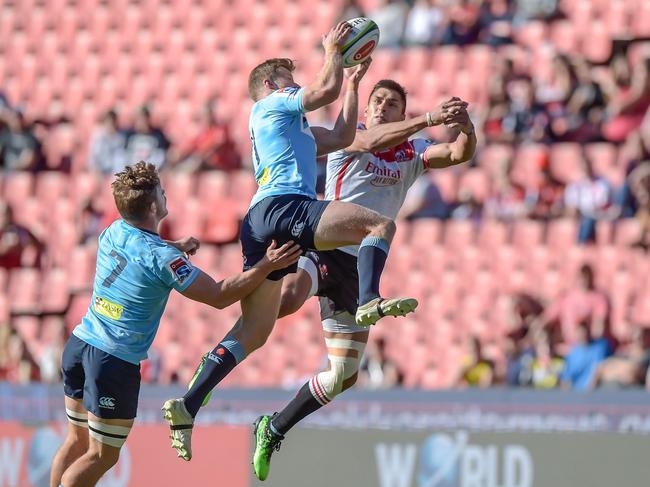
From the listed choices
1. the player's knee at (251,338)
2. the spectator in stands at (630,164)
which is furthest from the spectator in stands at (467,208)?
the player's knee at (251,338)

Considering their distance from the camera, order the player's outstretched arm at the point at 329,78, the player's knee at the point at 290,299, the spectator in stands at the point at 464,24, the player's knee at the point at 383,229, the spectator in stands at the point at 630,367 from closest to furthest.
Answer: the player's outstretched arm at the point at 329,78 → the player's knee at the point at 383,229 → the player's knee at the point at 290,299 → the spectator in stands at the point at 630,367 → the spectator in stands at the point at 464,24

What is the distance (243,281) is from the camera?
8.38 m

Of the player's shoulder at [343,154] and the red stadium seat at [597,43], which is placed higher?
the red stadium seat at [597,43]

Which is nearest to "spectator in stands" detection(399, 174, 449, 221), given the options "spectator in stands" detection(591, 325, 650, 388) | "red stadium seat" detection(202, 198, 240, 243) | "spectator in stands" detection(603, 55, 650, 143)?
"spectator in stands" detection(603, 55, 650, 143)

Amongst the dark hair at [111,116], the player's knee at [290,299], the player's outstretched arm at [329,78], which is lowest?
the player's knee at [290,299]

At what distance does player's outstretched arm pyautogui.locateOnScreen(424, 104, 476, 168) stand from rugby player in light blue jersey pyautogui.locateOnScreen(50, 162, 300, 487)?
1461 millimetres

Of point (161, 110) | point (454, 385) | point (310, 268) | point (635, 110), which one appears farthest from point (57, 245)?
point (310, 268)

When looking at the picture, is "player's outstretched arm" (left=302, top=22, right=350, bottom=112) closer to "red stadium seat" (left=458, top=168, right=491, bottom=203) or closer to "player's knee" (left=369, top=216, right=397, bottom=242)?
"player's knee" (left=369, top=216, right=397, bottom=242)

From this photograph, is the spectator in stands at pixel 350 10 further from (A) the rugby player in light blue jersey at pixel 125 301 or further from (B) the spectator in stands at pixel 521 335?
(A) the rugby player in light blue jersey at pixel 125 301

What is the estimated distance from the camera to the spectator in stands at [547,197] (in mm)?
13938

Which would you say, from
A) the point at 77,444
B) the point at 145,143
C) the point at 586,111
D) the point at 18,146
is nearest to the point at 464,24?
the point at 586,111

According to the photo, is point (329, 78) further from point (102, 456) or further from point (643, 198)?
point (643, 198)

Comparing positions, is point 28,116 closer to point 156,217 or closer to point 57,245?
point 57,245

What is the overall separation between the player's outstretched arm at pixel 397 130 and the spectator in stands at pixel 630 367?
4306 mm
